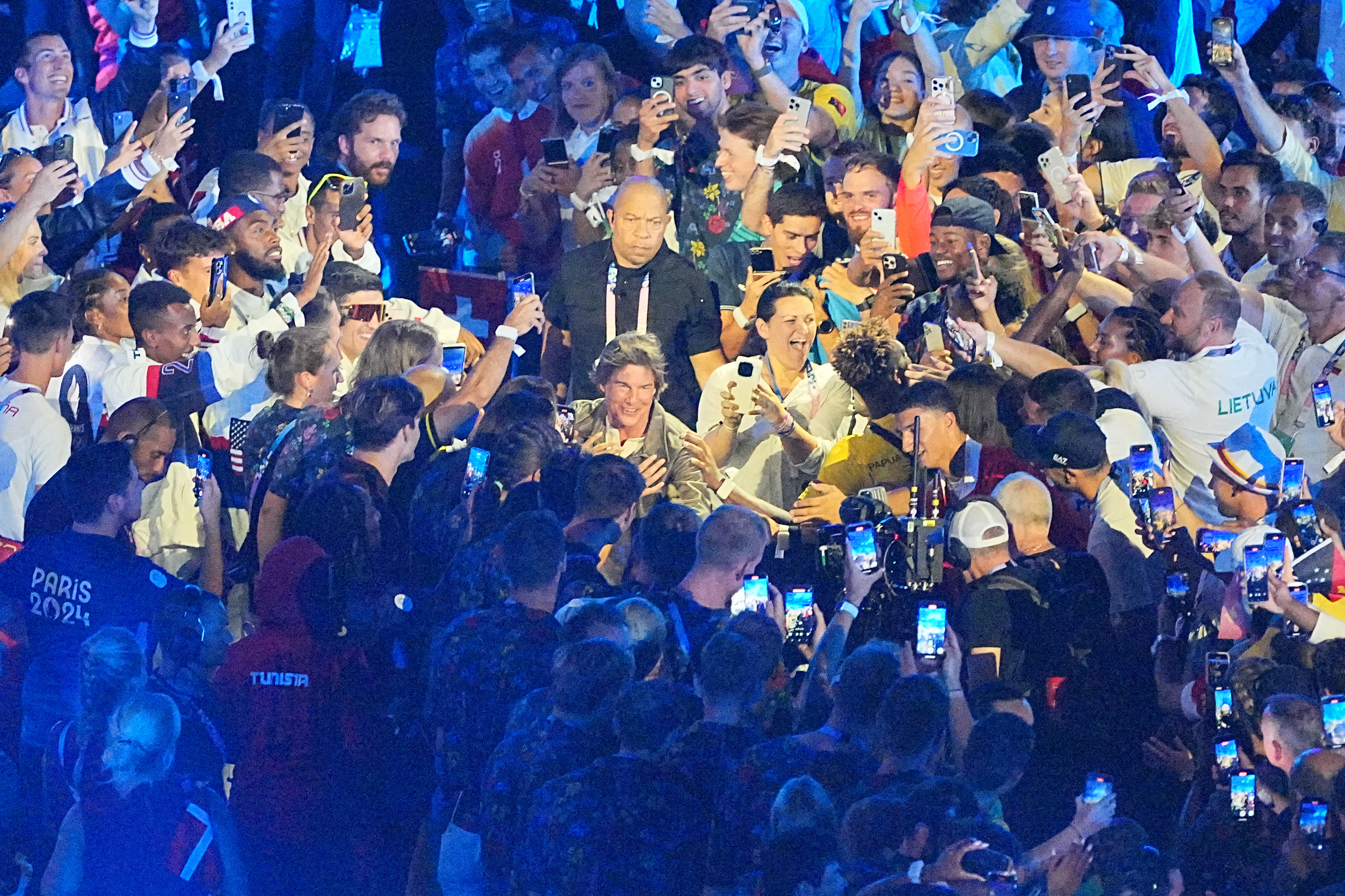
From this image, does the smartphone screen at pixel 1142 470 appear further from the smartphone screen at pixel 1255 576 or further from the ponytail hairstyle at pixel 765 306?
the ponytail hairstyle at pixel 765 306

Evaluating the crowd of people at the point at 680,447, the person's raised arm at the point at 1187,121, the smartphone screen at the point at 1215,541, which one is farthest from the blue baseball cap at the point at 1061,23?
the smartphone screen at the point at 1215,541

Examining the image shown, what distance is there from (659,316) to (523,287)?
20.4 inches

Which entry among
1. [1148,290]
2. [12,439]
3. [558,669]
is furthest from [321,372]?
[1148,290]

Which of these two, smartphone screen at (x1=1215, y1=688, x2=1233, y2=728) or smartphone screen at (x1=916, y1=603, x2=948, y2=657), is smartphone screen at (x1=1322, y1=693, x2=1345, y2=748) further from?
smartphone screen at (x1=916, y1=603, x2=948, y2=657)

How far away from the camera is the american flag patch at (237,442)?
650 centimetres

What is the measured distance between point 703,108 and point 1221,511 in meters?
2.40

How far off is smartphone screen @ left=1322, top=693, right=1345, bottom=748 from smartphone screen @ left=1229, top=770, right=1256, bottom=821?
29 centimetres

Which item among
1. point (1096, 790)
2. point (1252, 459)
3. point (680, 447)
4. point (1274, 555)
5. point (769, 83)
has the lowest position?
point (1096, 790)

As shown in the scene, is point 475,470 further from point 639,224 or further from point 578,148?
point 578,148

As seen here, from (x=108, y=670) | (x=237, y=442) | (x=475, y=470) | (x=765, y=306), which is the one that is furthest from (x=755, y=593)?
(x=108, y=670)

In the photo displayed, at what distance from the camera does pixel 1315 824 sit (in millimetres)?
5359

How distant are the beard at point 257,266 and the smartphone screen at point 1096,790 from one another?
3395mm

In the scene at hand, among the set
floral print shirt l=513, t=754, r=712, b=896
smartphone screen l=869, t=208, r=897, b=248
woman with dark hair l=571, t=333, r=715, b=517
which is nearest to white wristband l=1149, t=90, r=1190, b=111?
smartphone screen l=869, t=208, r=897, b=248

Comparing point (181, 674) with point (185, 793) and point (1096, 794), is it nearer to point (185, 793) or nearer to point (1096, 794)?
point (185, 793)
